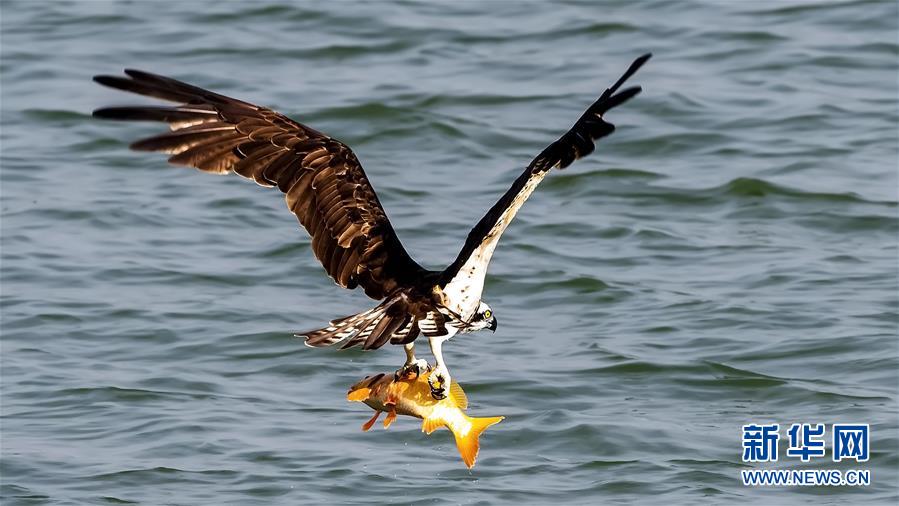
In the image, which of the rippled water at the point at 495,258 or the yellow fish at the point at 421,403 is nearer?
the yellow fish at the point at 421,403

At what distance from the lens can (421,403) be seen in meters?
6.95

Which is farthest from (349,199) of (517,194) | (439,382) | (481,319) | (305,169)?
(517,194)

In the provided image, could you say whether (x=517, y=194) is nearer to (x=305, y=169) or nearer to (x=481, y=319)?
(x=481, y=319)

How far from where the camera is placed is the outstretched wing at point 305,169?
279 inches

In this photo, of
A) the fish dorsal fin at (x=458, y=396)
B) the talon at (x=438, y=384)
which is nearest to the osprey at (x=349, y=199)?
the talon at (x=438, y=384)

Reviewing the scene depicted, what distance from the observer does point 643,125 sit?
45.3ft

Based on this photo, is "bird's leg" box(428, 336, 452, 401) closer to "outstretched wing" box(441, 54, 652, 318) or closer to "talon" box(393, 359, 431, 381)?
"talon" box(393, 359, 431, 381)

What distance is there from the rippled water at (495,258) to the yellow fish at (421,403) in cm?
165

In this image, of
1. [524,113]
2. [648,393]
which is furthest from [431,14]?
[648,393]

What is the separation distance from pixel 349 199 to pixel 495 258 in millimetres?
4295

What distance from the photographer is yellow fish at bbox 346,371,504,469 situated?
6.91m

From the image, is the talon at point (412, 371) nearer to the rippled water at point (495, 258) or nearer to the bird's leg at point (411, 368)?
the bird's leg at point (411, 368)

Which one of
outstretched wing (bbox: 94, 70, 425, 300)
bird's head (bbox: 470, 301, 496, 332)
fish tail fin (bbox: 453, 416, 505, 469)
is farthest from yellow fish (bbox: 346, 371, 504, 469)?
outstretched wing (bbox: 94, 70, 425, 300)

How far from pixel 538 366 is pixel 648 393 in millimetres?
710
